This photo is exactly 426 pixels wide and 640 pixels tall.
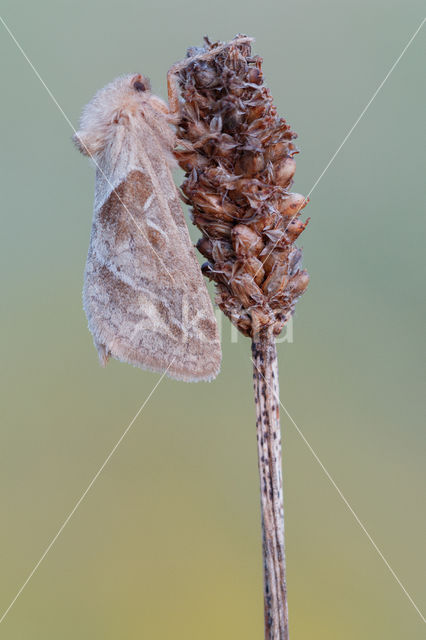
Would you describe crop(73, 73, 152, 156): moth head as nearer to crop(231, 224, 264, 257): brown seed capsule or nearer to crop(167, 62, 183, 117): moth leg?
crop(167, 62, 183, 117): moth leg

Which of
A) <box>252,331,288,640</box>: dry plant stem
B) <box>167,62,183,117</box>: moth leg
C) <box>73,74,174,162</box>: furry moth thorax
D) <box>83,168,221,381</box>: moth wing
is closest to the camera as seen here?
<box>252,331,288,640</box>: dry plant stem

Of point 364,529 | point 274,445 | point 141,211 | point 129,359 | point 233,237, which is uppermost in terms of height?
point 233,237

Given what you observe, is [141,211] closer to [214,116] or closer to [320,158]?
[214,116]

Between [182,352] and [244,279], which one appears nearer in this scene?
[244,279]

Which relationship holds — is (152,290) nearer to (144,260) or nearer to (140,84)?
(144,260)

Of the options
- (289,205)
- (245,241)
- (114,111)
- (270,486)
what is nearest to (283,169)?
(289,205)

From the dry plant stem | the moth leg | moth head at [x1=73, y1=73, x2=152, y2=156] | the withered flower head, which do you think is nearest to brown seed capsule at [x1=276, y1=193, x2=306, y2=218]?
the withered flower head

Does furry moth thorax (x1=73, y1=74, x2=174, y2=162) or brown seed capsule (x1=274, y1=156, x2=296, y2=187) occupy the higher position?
brown seed capsule (x1=274, y1=156, x2=296, y2=187)

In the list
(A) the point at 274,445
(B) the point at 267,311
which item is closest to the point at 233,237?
(B) the point at 267,311
